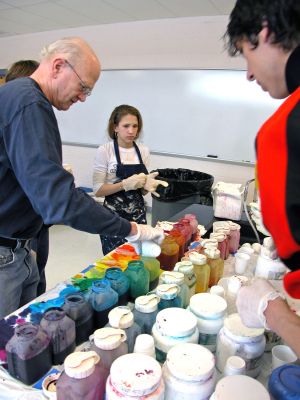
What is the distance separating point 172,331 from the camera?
0.65m

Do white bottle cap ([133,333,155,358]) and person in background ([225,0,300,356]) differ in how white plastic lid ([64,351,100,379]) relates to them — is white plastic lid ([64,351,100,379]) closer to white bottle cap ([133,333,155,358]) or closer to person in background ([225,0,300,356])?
white bottle cap ([133,333,155,358])

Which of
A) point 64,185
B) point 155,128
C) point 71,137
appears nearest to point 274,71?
point 64,185

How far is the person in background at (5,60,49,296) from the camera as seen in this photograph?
60.8 inches

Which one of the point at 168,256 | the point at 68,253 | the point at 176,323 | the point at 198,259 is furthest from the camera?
the point at 68,253

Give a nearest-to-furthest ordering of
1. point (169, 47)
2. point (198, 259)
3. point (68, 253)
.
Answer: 1. point (198, 259)
2. point (68, 253)
3. point (169, 47)

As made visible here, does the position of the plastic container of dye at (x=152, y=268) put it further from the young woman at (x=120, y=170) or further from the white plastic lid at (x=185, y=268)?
the young woman at (x=120, y=170)

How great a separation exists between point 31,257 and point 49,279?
4.69ft

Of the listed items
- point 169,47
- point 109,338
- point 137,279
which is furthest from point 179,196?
point 169,47

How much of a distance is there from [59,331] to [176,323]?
286 millimetres

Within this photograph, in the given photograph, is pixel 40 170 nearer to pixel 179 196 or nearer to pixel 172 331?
pixel 172 331

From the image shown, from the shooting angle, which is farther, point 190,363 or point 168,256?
point 168,256

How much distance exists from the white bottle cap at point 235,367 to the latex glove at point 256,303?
3.2 inches

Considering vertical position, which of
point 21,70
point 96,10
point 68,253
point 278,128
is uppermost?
point 96,10

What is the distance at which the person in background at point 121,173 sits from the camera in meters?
1.86
